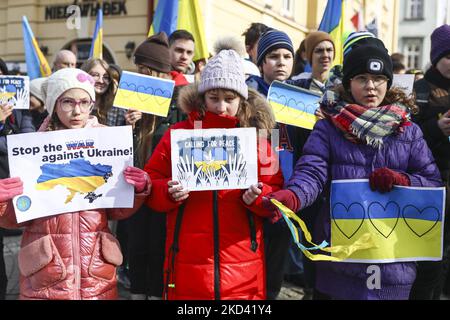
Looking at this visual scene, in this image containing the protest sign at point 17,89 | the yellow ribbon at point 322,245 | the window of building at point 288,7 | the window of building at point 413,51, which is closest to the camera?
the yellow ribbon at point 322,245

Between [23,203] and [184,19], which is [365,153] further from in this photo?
[184,19]

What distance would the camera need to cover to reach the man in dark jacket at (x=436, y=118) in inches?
123

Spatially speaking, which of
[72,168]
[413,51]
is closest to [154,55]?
[72,168]

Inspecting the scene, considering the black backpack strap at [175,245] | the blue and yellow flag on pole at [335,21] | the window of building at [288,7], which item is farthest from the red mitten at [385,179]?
the window of building at [288,7]

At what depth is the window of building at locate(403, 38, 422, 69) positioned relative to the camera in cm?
3819

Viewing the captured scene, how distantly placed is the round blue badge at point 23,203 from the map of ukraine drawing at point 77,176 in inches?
4.0

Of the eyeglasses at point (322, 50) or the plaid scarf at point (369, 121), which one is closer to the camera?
the plaid scarf at point (369, 121)

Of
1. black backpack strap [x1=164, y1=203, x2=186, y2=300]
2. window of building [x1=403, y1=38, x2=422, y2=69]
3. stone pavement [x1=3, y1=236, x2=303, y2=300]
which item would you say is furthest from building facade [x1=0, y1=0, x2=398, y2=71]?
window of building [x1=403, y1=38, x2=422, y2=69]

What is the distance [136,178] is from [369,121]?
3.81ft

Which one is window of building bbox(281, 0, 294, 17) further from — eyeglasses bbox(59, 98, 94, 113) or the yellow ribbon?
the yellow ribbon

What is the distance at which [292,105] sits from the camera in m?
3.42

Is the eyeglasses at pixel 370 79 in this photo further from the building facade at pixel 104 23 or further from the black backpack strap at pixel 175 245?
the building facade at pixel 104 23
